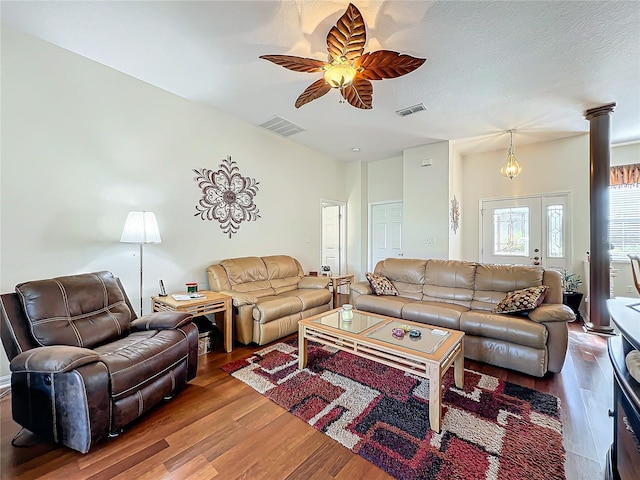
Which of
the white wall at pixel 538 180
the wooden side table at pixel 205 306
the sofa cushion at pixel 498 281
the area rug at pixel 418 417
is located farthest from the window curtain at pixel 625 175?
the wooden side table at pixel 205 306

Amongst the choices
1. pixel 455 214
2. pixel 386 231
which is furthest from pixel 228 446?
pixel 455 214

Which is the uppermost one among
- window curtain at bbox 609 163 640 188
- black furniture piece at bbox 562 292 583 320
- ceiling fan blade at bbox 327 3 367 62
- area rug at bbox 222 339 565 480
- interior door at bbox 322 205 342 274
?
ceiling fan blade at bbox 327 3 367 62

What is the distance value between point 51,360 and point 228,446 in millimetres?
1151

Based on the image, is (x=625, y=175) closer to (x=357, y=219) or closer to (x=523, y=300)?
(x=523, y=300)

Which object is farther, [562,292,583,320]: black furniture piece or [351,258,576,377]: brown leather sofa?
[562,292,583,320]: black furniture piece

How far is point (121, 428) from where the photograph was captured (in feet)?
5.80

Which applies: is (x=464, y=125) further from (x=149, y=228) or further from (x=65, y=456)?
(x=65, y=456)

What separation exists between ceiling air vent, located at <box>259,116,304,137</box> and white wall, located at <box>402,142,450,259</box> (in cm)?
227

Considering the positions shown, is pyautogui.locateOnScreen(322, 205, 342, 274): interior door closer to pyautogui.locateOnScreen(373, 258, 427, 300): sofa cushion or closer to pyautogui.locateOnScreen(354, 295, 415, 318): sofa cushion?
pyautogui.locateOnScreen(373, 258, 427, 300): sofa cushion

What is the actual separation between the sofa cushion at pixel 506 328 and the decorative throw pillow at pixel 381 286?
1.09 meters

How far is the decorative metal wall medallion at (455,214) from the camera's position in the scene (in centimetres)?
507

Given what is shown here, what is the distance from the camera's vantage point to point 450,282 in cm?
358

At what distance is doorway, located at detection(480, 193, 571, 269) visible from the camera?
4797 millimetres

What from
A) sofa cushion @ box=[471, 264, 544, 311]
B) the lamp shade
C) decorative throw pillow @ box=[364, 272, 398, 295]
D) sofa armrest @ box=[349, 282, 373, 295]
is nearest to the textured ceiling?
the lamp shade
